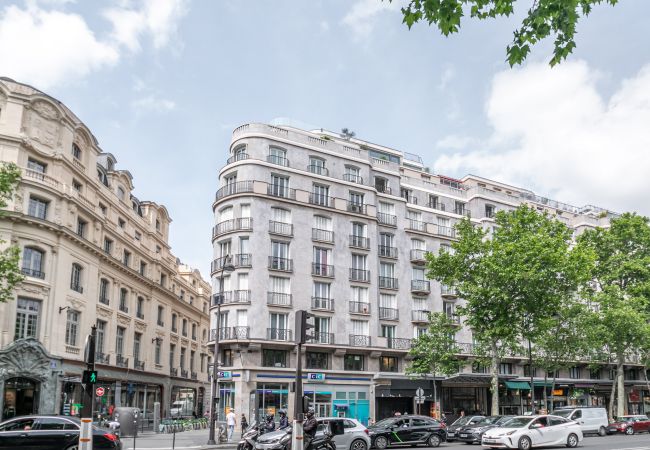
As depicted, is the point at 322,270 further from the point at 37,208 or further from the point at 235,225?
the point at 37,208

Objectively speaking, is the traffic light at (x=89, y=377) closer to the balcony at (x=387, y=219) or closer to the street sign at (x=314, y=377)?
the street sign at (x=314, y=377)

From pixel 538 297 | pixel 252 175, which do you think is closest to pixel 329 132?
pixel 252 175

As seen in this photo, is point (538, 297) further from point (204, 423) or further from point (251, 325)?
point (204, 423)

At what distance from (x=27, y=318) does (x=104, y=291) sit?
10008mm

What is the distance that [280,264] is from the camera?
40625 mm

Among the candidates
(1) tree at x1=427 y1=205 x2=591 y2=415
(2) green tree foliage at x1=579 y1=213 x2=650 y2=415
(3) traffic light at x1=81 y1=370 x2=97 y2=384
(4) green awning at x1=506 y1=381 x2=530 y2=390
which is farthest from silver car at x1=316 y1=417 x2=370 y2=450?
(4) green awning at x1=506 y1=381 x2=530 y2=390

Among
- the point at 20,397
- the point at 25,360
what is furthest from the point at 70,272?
the point at 20,397

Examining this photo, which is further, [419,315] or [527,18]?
[419,315]

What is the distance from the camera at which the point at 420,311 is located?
151 ft

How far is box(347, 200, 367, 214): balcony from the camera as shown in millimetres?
44781

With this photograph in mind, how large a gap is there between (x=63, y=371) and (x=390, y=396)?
70.7ft

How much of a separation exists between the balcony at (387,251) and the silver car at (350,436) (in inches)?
965

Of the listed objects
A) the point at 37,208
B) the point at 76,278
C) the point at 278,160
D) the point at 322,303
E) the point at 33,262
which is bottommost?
the point at 322,303

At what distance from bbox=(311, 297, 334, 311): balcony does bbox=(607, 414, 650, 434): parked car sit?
1885cm
